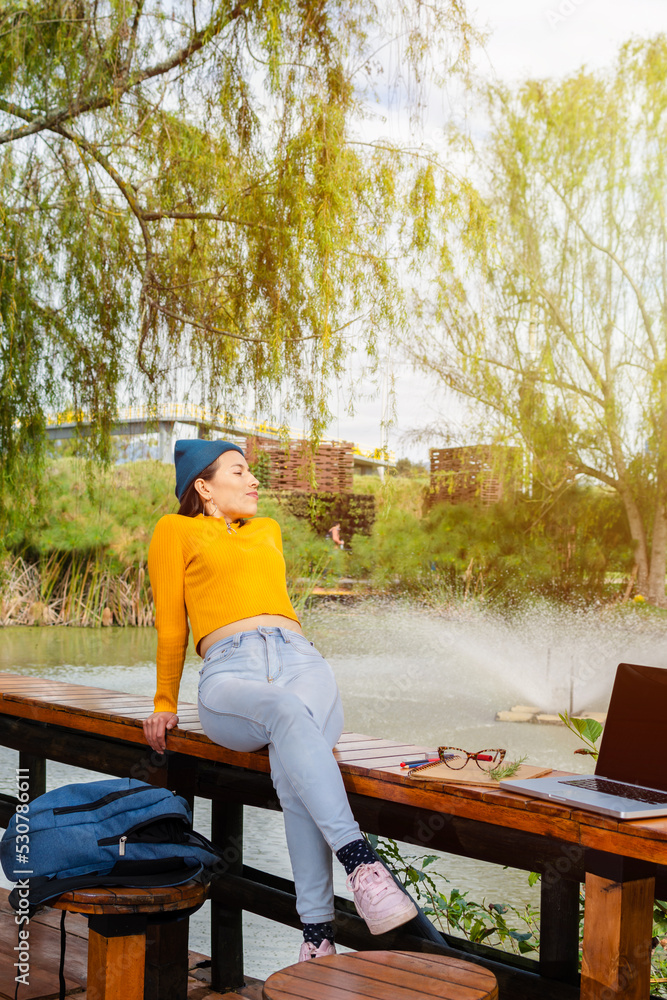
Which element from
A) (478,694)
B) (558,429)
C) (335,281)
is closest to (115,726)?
(335,281)

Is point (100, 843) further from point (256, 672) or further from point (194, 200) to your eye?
point (194, 200)

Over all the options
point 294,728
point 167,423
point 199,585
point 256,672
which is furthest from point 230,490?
point 167,423

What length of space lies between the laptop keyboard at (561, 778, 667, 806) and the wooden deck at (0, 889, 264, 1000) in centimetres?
86

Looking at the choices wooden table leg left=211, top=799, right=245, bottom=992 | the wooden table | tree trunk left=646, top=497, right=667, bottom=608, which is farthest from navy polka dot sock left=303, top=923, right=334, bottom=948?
tree trunk left=646, top=497, right=667, bottom=608

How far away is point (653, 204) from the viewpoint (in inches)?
481

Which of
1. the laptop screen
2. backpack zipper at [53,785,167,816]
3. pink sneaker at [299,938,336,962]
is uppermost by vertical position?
the laptop screen

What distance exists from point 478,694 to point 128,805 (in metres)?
7.42

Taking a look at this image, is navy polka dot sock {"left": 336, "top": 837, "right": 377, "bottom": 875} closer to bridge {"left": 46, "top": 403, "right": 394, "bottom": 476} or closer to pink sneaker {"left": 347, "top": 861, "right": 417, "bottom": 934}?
pink sneaker {"left": 347, "top": 861, "right": 417, "bottom": 934}

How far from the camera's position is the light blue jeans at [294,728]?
1366 millimetres

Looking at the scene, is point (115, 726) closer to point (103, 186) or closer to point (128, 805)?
point (128, 805)

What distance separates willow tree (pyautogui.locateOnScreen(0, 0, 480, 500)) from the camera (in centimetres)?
334

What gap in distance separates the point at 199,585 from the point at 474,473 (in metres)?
10.8

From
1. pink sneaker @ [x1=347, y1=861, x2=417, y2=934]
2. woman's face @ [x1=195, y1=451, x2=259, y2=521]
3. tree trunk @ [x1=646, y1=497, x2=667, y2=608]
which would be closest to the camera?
pink sneaker @ [x1=347, y1=861, x2=417, y2=934]

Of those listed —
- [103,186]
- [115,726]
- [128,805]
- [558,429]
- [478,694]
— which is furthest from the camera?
[558,429]
